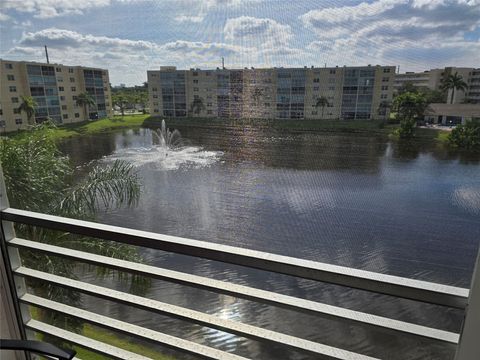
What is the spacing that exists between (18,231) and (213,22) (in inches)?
74.8

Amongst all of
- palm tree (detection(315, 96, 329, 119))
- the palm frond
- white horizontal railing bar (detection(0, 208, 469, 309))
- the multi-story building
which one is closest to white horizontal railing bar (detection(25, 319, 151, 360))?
white horizontal railing bar (detection(0, 208, 469, 309))

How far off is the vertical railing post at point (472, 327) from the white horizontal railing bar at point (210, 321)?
335mm

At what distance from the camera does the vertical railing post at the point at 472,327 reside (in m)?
0.82

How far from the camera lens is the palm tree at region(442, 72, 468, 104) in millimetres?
1090

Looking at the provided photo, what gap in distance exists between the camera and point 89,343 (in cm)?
139

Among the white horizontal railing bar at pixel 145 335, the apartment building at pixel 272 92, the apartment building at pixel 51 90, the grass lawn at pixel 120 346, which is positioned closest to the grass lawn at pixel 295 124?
the apartment building at pixel 272 92

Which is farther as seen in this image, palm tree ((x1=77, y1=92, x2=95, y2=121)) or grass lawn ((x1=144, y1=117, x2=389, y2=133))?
palm tree ((x1=77, y1=92, x2=95, y2=121))

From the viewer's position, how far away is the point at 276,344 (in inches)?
43.1

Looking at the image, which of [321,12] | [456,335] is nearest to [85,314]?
[456,335]

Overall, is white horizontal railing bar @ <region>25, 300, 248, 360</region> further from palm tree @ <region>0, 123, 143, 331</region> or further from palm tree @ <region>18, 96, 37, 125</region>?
palm tree @ <region>18, 96, 37, 125</region>

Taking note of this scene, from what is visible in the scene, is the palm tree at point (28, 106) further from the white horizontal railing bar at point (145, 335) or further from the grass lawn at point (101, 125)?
the white horizontal railing bar at point (145, 335)

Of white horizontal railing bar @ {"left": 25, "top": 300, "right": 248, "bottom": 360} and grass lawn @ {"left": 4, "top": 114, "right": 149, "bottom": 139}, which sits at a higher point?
grass lawn @ {"left": 4, "top": 114, "right": 149, "bottom": 139}

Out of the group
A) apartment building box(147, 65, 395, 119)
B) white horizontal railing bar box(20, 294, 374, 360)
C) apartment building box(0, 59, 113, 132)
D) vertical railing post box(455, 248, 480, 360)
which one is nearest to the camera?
vertical railing post box(455, 248, 480, 360)

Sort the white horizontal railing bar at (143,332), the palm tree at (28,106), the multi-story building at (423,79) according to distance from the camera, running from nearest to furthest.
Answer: the white horizontal railing bar at (143,332) → the multi-story building at (423,79) → the palm tree at (28,106)
